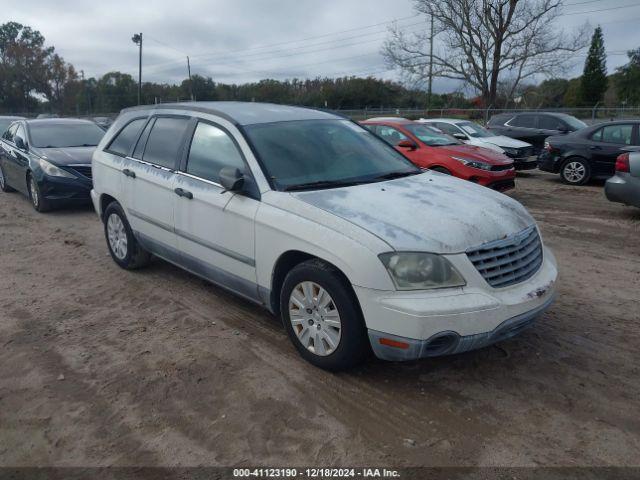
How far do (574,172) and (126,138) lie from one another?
1006 centimetres

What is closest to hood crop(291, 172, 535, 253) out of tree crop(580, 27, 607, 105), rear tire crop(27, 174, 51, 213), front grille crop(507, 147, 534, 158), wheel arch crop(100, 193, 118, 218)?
wheel arch crop(100, 193, 118, 218)

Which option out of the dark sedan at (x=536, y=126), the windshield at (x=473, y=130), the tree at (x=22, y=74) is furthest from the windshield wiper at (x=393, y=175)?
the tree at (x=22, y=74)

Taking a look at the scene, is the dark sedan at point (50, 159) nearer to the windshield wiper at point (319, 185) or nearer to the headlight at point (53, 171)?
the headlight at point (53, 171)

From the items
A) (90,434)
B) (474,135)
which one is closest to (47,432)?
(90,434)

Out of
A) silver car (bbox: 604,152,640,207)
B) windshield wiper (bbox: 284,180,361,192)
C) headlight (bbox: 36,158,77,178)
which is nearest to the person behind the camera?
windshield wiper (bbox: 284,180,361,192)

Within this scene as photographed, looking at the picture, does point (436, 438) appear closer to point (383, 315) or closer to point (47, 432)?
point (383, 315)

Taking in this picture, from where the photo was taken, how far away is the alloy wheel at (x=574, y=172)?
1207 cm

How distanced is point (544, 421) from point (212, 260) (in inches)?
105

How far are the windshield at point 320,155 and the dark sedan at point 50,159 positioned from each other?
5.75m

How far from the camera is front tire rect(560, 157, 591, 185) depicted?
12008 millimetres

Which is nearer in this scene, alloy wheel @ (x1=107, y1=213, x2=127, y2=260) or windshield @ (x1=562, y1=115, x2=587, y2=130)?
alloy wheel @ (x1=107, y1=213, x2=127, y2=260)

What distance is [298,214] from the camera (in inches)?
144

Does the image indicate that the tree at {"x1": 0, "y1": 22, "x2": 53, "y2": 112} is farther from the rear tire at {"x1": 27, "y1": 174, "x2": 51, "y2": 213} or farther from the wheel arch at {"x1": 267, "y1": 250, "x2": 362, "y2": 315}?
the wheel arch at {"x1": 267, "y1": 250, "x2": 362, "y2": 315}

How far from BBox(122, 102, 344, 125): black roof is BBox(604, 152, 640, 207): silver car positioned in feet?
16.9
